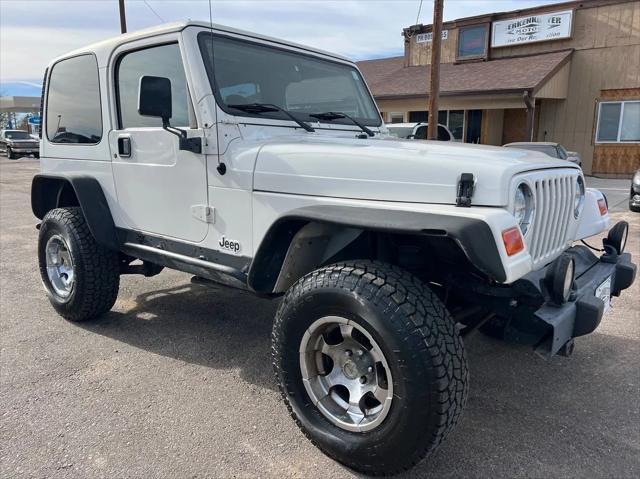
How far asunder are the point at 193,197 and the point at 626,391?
2895 mm

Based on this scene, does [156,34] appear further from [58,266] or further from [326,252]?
[58,266]

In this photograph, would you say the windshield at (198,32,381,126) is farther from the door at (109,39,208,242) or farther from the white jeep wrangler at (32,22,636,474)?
the door at (109,39,208,242)

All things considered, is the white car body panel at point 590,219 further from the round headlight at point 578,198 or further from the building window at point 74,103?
the building window at point 74,103

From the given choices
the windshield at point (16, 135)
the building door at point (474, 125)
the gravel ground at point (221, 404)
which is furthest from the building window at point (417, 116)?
the windshield at point (16, 135)

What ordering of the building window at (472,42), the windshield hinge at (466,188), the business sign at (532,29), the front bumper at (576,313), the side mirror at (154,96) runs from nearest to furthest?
the windshield hinge at (466,188)
the front bumper at (576,313)
the side mirror at (154,96)
the business sign at (532,29)
the building window at (472,42)

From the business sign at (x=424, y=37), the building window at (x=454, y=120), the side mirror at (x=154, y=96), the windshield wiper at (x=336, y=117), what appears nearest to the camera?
the side mirror at (x=154, y=96)

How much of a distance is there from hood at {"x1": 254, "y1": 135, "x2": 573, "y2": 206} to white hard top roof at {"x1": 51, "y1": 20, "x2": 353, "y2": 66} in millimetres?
858

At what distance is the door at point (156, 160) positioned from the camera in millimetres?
3037

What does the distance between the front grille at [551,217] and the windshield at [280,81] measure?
1545mm

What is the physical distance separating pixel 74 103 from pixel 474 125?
16713 mm

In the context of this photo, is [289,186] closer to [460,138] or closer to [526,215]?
[526,215]

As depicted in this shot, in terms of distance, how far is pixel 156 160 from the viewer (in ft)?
10.7

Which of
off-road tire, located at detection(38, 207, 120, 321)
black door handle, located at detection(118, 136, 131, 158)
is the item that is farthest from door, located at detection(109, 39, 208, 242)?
off-road tire, located at detection(38, 207, 120, 321)

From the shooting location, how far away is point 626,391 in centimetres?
306
